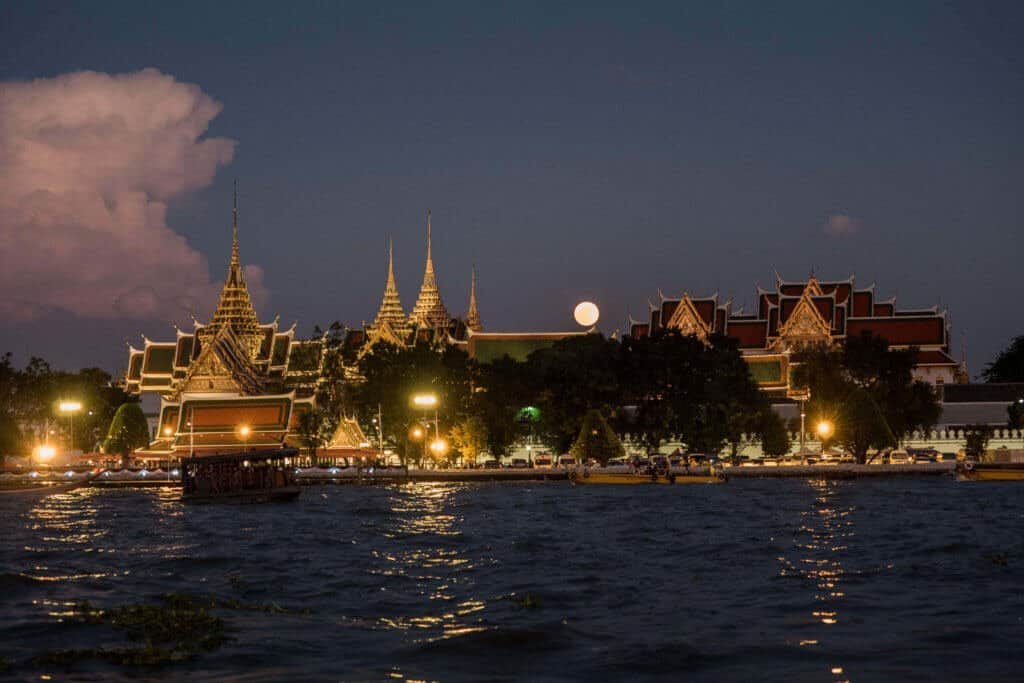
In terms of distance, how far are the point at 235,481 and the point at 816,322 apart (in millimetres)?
70671

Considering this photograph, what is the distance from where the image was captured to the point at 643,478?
6925 cm

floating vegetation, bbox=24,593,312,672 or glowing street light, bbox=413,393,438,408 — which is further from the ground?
glowing street light, bbox=413,393,438,408

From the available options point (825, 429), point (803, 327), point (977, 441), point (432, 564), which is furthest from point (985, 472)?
point (803, 327)

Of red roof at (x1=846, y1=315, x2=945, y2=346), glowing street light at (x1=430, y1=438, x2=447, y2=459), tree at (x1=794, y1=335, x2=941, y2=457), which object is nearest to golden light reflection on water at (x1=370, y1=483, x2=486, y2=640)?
glowing street light at (x1=430, y1=438, x2=447, y2=459)

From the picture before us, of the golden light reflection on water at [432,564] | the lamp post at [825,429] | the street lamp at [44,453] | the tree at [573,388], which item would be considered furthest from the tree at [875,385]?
the street lamp at [44,453]

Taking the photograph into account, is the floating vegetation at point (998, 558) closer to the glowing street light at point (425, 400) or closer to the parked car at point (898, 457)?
the parked car at point (898, 457)

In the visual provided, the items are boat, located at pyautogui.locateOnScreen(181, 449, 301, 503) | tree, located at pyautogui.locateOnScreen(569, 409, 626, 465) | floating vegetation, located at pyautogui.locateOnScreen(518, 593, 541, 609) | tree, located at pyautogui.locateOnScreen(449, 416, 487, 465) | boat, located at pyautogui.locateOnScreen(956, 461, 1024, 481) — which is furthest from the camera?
tree, located at pyautogui.locateOnScreen(449, 416, 487, 465)

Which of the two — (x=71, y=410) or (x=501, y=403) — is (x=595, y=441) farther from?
(x=71, y=410)

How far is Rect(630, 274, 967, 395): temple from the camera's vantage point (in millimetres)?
121938

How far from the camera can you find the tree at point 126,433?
322 ft

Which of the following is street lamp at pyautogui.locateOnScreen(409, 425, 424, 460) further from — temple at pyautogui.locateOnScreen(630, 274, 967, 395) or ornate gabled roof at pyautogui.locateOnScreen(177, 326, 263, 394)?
temple at pyautogui.locateOnScreen(630, 274, 967, 395)

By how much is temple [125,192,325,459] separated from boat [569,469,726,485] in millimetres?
25943

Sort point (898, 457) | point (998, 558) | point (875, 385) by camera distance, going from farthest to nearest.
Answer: point (875, 385)
point (898, 457)
point (998, 558)

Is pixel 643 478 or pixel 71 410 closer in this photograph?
pixel 643 478
